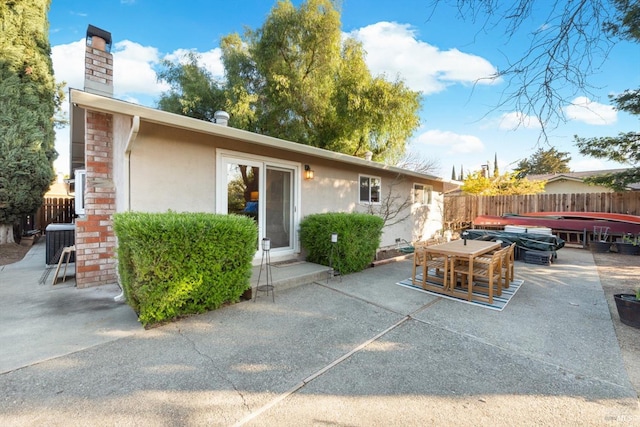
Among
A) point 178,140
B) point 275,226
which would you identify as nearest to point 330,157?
point 275,226

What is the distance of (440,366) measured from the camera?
260 cm

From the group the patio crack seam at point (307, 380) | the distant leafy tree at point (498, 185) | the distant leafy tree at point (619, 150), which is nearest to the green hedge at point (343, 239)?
the patio crack seam at point (307, 380)

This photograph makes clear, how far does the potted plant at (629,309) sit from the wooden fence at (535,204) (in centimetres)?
960

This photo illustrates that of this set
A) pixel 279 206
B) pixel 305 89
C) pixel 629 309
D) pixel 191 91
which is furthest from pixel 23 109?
pixel 629 309

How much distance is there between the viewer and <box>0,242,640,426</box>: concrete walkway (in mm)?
1997

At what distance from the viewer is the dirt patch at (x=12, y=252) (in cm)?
681

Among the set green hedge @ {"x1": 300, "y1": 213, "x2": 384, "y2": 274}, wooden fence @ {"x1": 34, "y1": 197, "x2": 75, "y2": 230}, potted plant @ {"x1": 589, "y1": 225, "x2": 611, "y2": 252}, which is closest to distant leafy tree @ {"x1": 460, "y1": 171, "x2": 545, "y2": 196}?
potted plant @ {"x1": 589, "y1": 225, "x2": 611, "y2": 252}

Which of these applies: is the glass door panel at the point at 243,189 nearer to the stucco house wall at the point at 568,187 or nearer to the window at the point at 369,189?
the window at the point at 369,189

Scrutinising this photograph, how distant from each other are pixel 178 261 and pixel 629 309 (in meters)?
5.51

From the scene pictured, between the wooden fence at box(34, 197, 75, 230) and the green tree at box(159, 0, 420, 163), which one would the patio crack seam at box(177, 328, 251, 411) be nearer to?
the green tree at box(159, 0, 420, 163)

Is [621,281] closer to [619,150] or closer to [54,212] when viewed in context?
[619,150]

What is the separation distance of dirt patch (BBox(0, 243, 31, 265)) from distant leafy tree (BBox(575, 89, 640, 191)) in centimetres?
1679

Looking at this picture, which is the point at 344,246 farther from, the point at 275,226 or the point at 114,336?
the point at 114,336

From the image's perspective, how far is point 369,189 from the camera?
8688 millimetres
